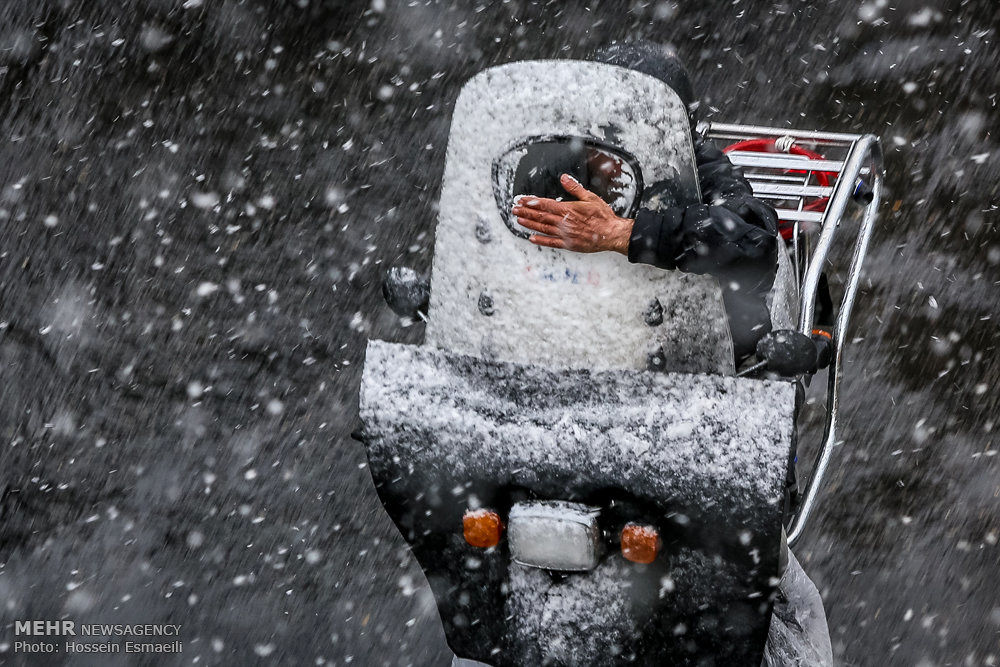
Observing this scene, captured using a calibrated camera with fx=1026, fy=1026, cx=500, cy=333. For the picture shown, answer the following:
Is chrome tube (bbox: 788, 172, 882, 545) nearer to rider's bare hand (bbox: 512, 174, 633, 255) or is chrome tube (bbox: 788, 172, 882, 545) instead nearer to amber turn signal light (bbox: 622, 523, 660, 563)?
amber turn signal light (bbox: 622, 523, 660, 563)

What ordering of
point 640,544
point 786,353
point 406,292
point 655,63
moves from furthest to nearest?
point 655,63 < point 406,292 < point 786,353 < point 640,544

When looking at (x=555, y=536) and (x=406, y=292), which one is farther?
(x=406, y=292)

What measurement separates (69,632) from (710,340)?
3136 millimetres

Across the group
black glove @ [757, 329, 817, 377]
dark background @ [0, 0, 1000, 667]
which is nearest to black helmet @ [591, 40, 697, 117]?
black glove @ [757, 329, 817, 377]

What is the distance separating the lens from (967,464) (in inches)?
176

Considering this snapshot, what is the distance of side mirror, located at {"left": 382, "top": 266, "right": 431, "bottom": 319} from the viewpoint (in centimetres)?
284

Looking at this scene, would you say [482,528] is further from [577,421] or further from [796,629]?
[796,629]

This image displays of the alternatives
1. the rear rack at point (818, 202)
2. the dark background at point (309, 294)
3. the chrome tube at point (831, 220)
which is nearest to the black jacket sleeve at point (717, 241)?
the chrome tube at point (831, 220)

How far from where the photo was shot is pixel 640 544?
7.43 ft

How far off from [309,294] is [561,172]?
282 cm

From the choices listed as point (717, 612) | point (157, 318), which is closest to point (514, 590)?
point (717, 612)

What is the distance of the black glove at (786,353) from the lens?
8.20 feet

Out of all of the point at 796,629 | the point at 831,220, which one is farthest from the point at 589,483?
the point at 831,220

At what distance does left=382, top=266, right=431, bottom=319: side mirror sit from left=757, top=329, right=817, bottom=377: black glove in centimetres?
91
